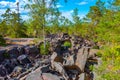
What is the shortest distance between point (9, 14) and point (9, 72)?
116ft

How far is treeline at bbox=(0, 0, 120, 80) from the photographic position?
51.7ft

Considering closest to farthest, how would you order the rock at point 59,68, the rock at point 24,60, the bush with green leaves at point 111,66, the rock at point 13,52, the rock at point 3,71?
the bush with green leaves at point 111,66, the rock at point 59,68, the rock at point 3,71, the rock at point 24,60, the rock at point 13,52

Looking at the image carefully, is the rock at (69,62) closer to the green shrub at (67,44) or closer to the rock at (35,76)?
the rock at (35,76)

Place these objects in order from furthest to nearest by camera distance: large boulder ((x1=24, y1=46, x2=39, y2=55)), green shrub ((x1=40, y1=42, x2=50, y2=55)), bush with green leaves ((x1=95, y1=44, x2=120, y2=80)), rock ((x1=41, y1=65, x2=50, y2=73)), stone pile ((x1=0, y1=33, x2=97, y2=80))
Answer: green shrub ((x1=40, y1=42, x2=50, y2=55)) < large boulder ((x1=24, y1=46, x2=39, y2=55)) < rock ((x1=41, y1=65, x2=50, y2=73)) < stone pile ((x1=0, y1=33, x2=97, y2=80)) < bush with green leaves ((x1=95, y1=44, x2=120, y2=80))

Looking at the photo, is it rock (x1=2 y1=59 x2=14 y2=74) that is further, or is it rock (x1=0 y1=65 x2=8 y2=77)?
rock (x1=2 y1=59 x2=14 y2=74)

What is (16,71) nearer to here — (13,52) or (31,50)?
(13,52)

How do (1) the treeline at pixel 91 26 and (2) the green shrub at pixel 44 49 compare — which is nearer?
(1) the treeline at pixel 91 26

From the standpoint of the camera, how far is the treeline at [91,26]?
51.7ft

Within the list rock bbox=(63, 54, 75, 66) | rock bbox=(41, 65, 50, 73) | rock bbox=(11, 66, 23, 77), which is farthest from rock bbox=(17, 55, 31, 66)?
rock bbox=(41, 65, 50, 73)

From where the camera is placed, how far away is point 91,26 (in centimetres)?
5075

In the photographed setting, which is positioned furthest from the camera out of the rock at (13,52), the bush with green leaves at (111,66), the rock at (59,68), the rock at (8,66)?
the rock at (13,52)

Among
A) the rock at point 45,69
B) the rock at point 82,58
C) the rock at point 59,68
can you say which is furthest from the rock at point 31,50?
the rock at point 45,69

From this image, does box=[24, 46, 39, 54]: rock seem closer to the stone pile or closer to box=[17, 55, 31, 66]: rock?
the stone pile

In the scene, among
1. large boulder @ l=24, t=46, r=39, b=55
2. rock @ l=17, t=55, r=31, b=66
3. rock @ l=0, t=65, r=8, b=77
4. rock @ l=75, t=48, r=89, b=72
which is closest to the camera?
rock @ l=0, t=65, r=8, b=77
